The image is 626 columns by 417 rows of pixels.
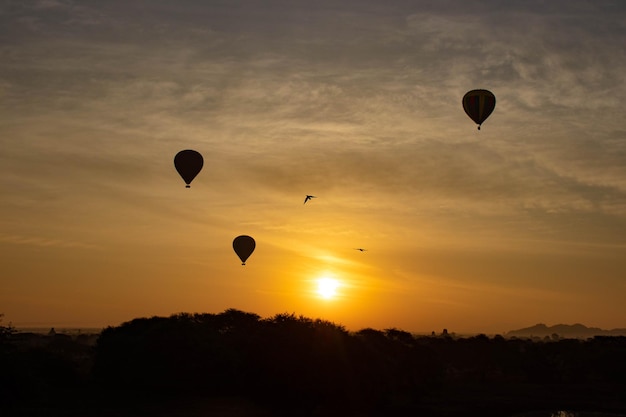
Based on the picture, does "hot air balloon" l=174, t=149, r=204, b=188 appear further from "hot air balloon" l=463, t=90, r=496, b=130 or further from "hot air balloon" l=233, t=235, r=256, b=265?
"hot air balloon" l=463, t=90, r=496, b=130

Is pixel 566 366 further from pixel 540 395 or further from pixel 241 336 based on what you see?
pixel 241 336

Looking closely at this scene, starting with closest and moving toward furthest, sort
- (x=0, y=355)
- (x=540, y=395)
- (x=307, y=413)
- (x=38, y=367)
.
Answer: (x=0, y=355) → (x=307, y=413) → (x=38, y=367) → (x=540, y=395)

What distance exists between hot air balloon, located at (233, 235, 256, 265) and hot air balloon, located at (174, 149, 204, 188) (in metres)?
14.1

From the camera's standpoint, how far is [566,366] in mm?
107125

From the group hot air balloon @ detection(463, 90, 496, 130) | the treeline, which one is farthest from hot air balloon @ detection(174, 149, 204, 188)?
hot air balloon @ detection(463, 90, 496, 130)

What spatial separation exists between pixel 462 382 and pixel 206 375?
41599 millimetres

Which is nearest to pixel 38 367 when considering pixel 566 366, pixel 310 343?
pixel 310 343

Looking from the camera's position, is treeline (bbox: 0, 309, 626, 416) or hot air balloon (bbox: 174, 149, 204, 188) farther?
hot air balloon (bbox: 174, 149, 204, 188)

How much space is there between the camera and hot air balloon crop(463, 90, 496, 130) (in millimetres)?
66875

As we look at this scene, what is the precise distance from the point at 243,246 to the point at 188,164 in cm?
1508

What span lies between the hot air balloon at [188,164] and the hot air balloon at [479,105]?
83.4 ft

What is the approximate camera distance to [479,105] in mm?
67375

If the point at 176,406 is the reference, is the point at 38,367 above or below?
above

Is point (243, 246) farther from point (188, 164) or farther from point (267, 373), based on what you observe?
point (267, 373)
